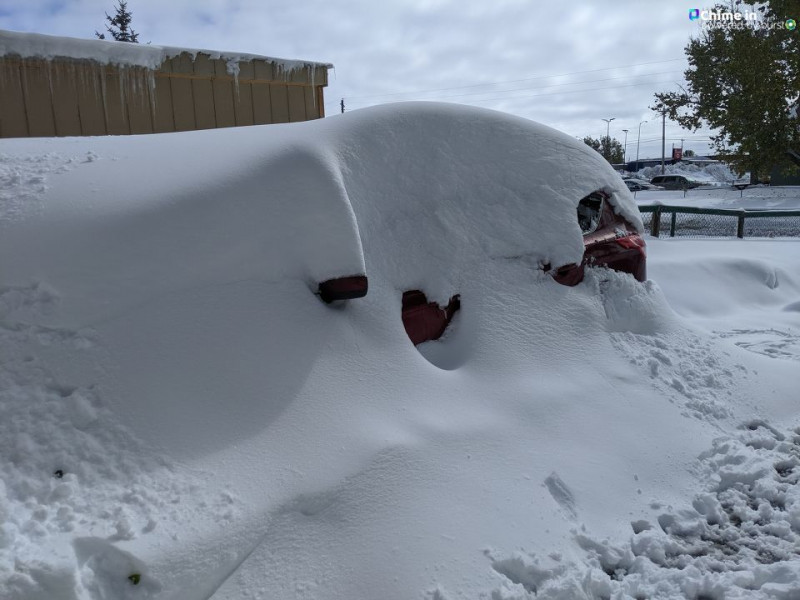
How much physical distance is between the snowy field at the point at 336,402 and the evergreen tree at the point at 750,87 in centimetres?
2167

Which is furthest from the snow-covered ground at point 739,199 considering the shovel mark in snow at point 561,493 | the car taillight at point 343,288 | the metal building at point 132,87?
the car taillight at point 343,288

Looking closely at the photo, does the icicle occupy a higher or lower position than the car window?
higher

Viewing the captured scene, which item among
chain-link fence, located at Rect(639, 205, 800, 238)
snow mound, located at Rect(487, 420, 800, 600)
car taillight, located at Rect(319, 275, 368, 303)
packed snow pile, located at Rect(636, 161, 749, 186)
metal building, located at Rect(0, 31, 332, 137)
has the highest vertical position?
metal building, located at Rect(0, 31, 332, 137)

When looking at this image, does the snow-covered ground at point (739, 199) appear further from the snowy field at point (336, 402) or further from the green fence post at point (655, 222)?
the snowy field at point (336, 402)

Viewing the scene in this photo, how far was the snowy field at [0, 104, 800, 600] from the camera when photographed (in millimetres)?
1956

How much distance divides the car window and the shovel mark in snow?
1958 millimetres

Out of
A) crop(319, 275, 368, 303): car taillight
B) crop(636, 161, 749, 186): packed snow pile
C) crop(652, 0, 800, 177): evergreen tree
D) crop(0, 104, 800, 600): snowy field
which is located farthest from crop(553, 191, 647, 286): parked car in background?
crop(636, 161, 749, 186): packed snow pile

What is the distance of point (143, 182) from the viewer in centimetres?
252

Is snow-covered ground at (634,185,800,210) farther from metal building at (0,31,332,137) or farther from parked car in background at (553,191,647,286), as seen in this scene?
parked car in background at (553,191,647,286)

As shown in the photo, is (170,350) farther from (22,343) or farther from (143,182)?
(143,182)

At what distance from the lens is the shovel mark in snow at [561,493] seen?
260 cm

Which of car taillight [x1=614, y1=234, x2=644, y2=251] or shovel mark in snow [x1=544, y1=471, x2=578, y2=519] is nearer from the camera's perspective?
shovel mark in snow [x1=544, y1=471, x2=578, y2=519]

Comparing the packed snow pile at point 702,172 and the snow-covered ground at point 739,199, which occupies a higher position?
the packed snow pile at point 702,172

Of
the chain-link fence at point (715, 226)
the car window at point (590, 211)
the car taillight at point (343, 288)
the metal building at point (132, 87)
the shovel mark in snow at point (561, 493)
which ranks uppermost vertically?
the metal building at point (132, 87)
